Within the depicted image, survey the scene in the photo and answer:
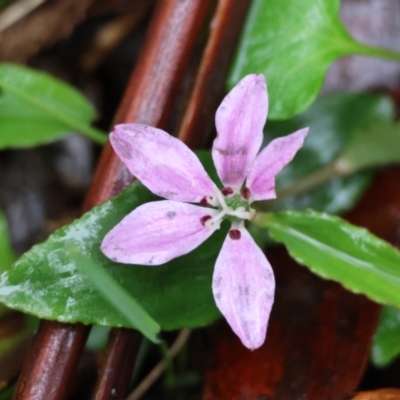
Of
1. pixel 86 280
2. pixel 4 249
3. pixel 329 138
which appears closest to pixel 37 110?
pixel 4 249

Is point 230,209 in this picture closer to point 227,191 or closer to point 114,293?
point 227,191

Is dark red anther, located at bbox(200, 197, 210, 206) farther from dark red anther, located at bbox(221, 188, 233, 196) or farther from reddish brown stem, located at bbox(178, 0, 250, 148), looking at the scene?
reddish brown stem, located at bbox(178, 0, 250, 148)

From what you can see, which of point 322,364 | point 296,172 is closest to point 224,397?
point 322,364

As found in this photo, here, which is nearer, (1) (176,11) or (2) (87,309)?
(2) (87,309)

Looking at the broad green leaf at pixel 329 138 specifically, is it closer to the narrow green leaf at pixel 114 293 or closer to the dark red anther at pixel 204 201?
the dark red anther at pixel 204 201

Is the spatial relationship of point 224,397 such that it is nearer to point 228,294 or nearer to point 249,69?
point 228,294

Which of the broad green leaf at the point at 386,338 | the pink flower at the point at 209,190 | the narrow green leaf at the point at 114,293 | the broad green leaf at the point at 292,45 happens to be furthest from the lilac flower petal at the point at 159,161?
the broad green leaf at the point at 386,338

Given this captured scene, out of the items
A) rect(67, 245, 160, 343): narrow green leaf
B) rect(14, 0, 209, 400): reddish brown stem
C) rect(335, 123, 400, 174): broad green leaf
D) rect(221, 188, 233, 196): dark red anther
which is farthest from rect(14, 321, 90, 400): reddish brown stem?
rect(335, 123, 400, 174): broad green leaf
